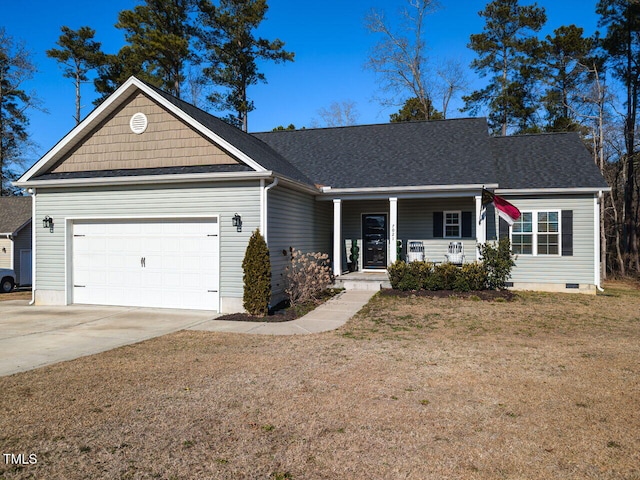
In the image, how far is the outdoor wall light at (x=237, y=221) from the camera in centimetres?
1031

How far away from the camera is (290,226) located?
12.1 m

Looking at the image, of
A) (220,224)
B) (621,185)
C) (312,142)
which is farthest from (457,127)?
(621,185)

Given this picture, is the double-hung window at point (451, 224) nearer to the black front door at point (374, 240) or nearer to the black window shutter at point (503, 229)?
the black window shutter at point (503, 229)

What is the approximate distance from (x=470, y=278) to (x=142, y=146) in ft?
30.6

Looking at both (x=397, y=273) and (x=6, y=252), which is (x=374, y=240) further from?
(x=6, y=252)

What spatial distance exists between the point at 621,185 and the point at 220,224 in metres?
23.1

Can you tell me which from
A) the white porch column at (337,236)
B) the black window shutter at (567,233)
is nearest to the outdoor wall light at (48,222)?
the white porch column at (337,236)

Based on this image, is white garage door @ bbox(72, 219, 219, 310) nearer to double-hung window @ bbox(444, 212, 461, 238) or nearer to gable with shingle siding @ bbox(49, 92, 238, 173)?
gable with shingle siding @ bbox(49, 92, 238, 173)

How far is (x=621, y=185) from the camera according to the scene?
24.3 m

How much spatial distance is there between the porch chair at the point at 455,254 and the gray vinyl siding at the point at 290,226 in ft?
13.5

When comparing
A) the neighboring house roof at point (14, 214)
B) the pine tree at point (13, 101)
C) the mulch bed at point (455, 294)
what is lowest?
the mulch bed at point (455, 294)

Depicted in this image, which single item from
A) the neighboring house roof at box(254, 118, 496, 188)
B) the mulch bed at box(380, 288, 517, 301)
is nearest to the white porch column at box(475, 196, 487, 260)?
the neighboring house roof at box(254, 118, 496, 188)

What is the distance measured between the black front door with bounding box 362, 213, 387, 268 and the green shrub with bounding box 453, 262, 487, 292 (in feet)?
11.6

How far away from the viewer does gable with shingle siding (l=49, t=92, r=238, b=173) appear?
11.0 meters
